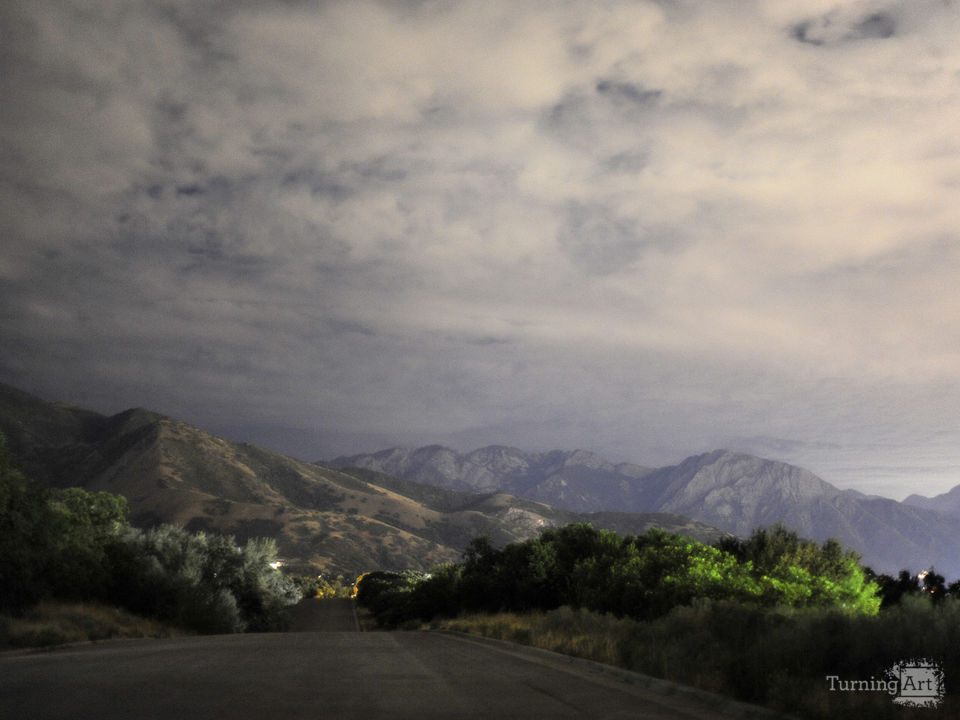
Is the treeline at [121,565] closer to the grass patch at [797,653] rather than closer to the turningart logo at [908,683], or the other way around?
the grass patch at [797,653]

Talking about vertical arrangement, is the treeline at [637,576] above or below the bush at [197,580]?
above

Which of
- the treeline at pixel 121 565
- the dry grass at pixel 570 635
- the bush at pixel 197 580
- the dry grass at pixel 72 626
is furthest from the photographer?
the bush at pixel 197 580

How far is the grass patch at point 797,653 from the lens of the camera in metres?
8.71

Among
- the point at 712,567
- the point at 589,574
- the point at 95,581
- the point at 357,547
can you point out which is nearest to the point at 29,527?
the point at 95,581

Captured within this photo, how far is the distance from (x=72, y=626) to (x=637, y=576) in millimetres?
19280

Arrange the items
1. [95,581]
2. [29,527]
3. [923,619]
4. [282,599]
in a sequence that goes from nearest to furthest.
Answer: [923,619], [29,527], [95,581], [282,599]

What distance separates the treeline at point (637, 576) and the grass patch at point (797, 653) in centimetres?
273

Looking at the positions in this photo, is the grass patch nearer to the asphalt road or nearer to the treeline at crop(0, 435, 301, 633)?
the treeline at crop(0, 435, 301, 633)

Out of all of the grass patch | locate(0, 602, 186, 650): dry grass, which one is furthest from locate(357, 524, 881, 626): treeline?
locate(0, 602, 186, 650): dry grass

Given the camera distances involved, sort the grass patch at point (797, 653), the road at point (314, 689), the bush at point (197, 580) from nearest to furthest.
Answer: the grass patch at point (797, 653) → the road at point (314, 689) → the bush at point (197, 580)

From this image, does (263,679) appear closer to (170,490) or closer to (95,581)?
(95,581)

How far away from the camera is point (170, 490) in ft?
655

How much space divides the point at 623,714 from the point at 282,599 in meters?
46.4

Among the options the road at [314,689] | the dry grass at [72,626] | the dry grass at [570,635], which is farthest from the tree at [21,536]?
the dry grass at [570,635]
